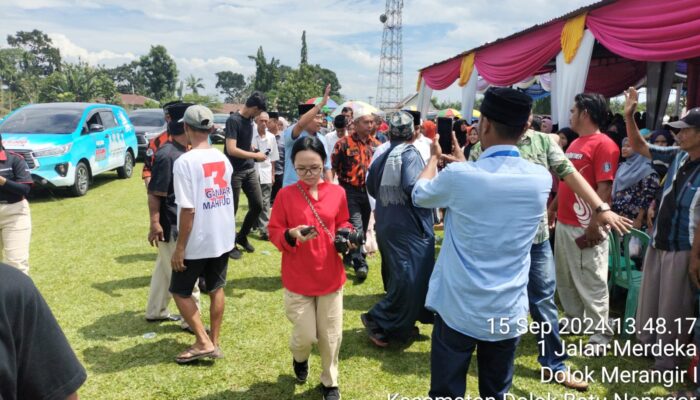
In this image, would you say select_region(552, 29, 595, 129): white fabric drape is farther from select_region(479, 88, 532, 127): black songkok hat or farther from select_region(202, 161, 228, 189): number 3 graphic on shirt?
select_region(202, 161, 228, 189): number 3 graphic on shirt

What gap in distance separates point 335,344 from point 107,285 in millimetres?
3264

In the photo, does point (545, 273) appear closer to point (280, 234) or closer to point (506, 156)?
point (506, 156)

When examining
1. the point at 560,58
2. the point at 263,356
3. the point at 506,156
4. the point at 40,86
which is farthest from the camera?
the point at 40,86

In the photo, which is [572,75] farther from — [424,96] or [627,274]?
[424,96]

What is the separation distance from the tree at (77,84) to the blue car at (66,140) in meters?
38.5

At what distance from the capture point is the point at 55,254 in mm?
5840

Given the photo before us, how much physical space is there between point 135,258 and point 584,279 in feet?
17.0

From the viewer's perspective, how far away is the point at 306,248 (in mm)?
2781

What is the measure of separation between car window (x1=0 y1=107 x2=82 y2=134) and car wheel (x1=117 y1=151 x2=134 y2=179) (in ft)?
7.68

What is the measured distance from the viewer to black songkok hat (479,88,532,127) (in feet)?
6.22

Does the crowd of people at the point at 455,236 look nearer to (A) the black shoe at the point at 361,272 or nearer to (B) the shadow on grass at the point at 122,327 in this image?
(B) the shadow on grass at the point at 122,327

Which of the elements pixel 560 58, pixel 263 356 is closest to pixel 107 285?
pixel 263 356

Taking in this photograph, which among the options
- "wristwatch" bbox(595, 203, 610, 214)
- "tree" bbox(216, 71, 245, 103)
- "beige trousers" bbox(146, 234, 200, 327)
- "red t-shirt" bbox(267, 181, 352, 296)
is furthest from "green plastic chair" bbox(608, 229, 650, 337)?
"tree" bbox(216, 71, 245, 103)

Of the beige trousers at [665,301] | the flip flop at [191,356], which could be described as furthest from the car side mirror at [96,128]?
the beige trousers at [665,301]
